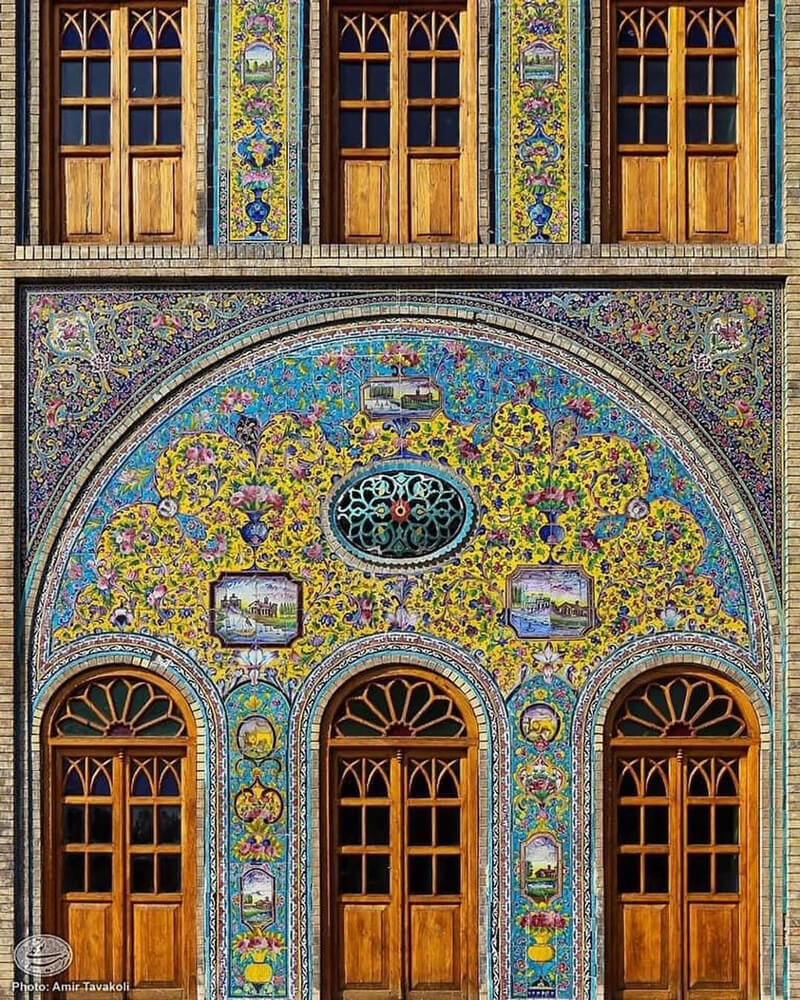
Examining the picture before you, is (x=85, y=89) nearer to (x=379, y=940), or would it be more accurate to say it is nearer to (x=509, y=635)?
(x=509, y=635)

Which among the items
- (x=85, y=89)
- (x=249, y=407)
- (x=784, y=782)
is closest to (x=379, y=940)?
(x=784, y=782)

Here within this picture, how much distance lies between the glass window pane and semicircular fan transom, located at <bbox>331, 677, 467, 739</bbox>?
10.9 feet

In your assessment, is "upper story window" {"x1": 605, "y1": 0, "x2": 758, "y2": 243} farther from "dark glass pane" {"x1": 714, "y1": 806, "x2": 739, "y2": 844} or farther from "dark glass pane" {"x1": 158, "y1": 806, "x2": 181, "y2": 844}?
"dark glass pane" {"x1": 158, "y1": 806, "x2": 181, "y2": 844}

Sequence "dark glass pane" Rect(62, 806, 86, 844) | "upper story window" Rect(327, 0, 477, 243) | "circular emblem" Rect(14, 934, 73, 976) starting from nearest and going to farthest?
"circular emblem" Rect(14, 934, 73, 976) < "dark glass pane" Rect(62, 806, 86, 844) < "upper story window" Rect(327, 0, 477, 243)

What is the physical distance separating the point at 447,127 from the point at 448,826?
431 cm

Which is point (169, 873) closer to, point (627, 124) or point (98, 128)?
point (98, 128)

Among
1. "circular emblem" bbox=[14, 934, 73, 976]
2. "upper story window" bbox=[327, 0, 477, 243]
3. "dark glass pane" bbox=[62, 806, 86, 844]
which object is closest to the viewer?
"circular emblem" bbox=[14, 934, 73, 976]

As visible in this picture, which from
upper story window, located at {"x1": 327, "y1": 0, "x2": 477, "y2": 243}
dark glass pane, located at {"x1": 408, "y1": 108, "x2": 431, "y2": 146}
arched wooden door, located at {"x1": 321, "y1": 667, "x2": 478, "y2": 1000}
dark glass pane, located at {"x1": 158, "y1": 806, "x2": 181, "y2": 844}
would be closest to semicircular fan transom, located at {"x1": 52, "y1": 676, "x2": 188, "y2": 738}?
dark glass pane, located at {"x1": 158, "y1": 806, "x2": 181, "y2": 844}

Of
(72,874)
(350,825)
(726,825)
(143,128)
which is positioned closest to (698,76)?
(143,128)

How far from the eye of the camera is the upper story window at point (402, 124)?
9648 mm

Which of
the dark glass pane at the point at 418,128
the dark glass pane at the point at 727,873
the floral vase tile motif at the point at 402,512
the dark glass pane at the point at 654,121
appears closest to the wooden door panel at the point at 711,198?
the dark glass pane at the point at 654,121

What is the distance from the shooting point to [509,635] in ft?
31.0

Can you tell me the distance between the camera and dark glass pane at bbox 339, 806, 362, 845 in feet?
31.1

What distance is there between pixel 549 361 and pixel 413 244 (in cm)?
110
